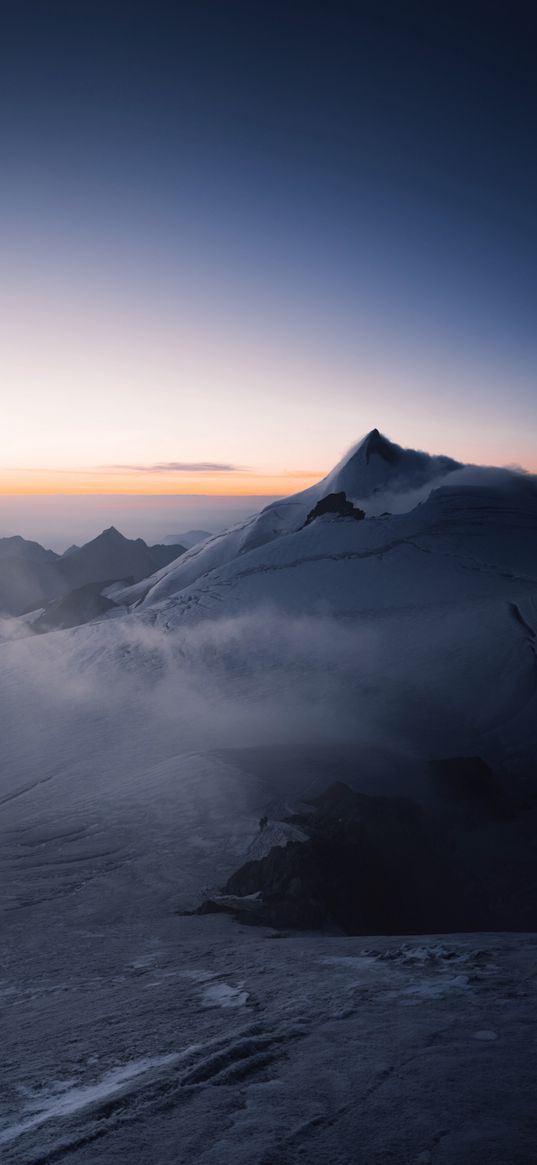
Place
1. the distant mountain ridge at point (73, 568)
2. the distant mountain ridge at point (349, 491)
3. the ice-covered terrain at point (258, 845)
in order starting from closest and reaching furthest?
the ice-covered terrain at point (258, 845) → the distant mountain ridge at point (349, 491) → the distant mountain ridge at point (73, 568)

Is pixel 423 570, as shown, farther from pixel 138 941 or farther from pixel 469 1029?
pixel 469 1029

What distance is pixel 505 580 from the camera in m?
29.7

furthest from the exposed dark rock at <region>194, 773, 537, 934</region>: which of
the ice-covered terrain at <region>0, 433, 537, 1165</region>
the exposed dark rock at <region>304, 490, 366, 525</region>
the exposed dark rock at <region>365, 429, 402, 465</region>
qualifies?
the exposed dark rock at <region>365, 429, 402, 465</region>

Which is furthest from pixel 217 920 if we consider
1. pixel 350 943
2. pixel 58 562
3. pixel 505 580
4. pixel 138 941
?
pixel 58 562

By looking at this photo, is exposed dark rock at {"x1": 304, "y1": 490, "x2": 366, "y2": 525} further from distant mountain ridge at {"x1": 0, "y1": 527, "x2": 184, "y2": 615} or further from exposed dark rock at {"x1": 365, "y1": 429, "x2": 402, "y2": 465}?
distant mountain ridge at {"x1": 0, "y1": 527, "x2": 184, "y2": 615}

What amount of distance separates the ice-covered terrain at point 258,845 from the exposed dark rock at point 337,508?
1.65 metres

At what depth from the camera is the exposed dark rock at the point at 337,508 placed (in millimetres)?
40438

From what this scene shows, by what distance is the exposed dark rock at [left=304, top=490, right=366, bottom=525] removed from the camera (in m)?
40.4

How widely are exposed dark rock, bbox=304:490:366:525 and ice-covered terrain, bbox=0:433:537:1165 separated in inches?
64.9

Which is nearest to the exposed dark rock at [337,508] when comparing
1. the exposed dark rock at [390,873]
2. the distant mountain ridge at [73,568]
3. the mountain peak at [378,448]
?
the mountain peak at [378,448]

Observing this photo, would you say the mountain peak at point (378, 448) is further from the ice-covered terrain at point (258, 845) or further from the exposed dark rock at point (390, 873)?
the exposed dark rock at point (390, 873)

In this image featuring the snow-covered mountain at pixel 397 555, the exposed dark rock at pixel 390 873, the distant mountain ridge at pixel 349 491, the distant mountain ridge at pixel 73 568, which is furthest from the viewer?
the distant mountain ridge at pixel 73 568

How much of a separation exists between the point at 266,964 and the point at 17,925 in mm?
5368

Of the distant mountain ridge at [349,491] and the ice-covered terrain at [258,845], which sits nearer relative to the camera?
the ice-covered terrain at [258,845]
